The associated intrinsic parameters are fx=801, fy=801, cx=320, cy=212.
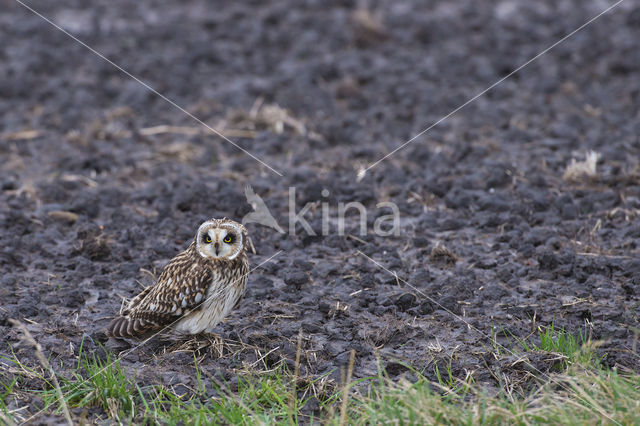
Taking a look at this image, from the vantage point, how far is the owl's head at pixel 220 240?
5559 millimetres

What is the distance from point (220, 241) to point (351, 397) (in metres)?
1.41

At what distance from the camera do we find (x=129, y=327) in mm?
5586

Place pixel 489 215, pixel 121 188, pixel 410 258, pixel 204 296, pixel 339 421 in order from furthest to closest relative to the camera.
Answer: pixel 121 188 < pixel 489 215 < pixel 410 258 < pixel 204 296 < pixel 339 421

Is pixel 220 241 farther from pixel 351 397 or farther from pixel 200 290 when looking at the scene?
pixel 351 397

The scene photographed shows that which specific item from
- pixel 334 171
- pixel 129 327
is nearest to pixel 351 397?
pixel 129 327

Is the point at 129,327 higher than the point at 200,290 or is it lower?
lower

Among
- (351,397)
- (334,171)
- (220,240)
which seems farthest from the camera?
(334,171)

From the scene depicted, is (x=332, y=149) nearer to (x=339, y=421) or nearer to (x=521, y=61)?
(x=521, y=61)

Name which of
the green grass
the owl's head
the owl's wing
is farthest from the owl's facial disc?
the green grass

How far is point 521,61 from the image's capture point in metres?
11.9

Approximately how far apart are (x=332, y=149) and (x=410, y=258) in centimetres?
269

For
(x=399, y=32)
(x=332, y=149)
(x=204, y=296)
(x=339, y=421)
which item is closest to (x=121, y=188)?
(x=332, y=149)

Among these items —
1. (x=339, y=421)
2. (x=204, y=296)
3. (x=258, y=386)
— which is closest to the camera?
(x=339, y=421)

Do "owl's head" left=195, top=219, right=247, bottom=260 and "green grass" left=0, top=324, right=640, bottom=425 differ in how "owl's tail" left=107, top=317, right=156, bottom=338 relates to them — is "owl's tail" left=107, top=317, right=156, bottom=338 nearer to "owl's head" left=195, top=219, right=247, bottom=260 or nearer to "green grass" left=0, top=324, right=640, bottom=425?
"green grass" left=0, top=324, right=640, bottom=425
